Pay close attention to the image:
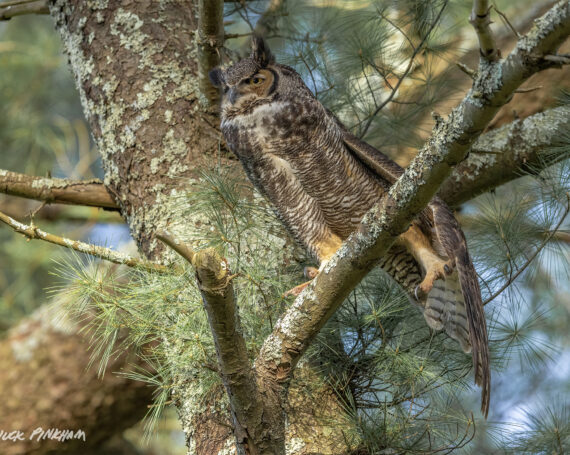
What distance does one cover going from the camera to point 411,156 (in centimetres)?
288

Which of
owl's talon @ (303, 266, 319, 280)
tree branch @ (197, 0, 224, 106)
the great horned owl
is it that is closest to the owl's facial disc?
the great horned owl

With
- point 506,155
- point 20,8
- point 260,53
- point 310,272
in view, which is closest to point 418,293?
point 310,272

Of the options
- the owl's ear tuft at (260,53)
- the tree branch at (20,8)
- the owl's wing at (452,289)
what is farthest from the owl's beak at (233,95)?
the tree branch at (20,8)

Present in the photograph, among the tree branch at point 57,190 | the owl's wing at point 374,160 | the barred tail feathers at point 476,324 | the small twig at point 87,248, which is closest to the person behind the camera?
the barred tail feathers at point 476,324

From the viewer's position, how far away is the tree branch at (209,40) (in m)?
2.04

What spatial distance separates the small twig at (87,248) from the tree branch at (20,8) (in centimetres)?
→ 112

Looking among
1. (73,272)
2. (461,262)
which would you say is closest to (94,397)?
(73,272)

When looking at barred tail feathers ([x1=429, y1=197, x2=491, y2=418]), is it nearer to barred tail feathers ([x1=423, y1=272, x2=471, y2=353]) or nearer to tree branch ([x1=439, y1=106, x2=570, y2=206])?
barred tail feathers ([x1=423, y1=272, x2=471, y2=353])

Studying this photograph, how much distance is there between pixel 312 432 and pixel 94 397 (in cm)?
170

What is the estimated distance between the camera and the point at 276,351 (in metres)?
1.50

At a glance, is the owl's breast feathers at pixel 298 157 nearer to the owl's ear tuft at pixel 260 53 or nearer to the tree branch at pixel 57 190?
the owl's ear tuft at pixel 260 53

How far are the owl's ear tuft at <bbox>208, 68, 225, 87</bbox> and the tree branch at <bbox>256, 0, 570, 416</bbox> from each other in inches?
36.7

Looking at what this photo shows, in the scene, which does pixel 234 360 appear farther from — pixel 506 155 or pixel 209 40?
pixel 506 155

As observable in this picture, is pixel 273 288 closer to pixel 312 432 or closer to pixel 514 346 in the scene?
pixel 312 432
